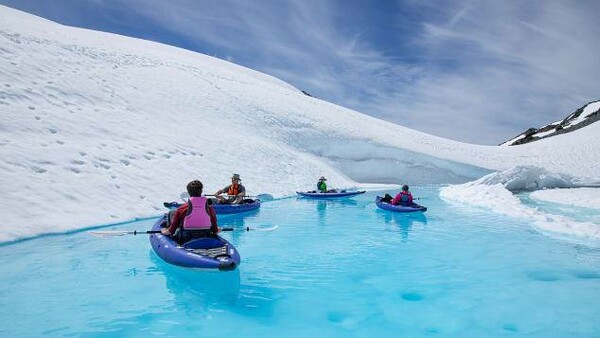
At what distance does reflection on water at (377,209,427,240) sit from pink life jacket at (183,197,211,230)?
254 inches

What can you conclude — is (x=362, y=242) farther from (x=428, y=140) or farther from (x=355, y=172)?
(x=428, y=140)

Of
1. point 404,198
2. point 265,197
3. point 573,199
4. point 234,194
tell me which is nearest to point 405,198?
point 404,198

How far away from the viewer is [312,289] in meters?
6.77

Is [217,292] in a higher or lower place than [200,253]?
lower

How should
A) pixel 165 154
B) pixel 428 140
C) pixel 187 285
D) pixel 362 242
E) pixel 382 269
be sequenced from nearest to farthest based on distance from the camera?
pixel 187 285, pixel 382 269, pixel 362 242, pixel 165 154, pixel 428 140

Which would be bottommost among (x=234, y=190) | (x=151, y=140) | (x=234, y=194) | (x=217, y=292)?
(x=217, y=292)

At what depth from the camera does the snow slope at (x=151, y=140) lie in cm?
1223

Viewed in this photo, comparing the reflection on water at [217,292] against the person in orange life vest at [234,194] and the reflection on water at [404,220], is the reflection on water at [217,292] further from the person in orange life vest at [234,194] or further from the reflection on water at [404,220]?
the person in orange life vest at [234,194]

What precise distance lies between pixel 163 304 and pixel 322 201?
50.2 feet

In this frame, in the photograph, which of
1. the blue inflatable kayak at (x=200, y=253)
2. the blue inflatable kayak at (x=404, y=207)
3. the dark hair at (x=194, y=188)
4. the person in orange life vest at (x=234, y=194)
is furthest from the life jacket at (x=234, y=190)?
the dark hair at (x=194, y=188)

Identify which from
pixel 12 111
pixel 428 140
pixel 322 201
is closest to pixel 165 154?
pixel 12 111

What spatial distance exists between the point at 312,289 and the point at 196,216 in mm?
2465

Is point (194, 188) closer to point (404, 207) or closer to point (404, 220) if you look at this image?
point (404, 220)

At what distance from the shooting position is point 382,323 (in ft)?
17.9
